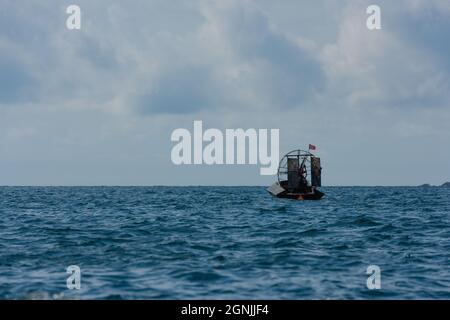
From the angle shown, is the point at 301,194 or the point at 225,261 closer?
the point at 225,261

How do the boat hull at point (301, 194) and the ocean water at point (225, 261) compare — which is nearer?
the ocean water at point (225, 261)

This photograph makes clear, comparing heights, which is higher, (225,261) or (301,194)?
(301,194)

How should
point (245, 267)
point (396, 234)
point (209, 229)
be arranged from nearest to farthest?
point (245, 267)
point (396, 234)
point (209, 229)

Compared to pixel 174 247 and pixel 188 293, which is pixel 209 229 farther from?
pixel 188 293

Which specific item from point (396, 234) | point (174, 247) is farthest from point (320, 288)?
point (396, 234)

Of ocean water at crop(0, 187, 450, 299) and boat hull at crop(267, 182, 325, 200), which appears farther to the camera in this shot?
boat hull at crop(267, 182, 325, 200)

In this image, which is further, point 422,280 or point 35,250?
point 35,250

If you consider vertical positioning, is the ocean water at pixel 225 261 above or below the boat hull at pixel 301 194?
below

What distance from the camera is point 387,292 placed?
14367mm

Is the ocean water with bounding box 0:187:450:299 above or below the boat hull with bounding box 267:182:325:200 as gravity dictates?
below
